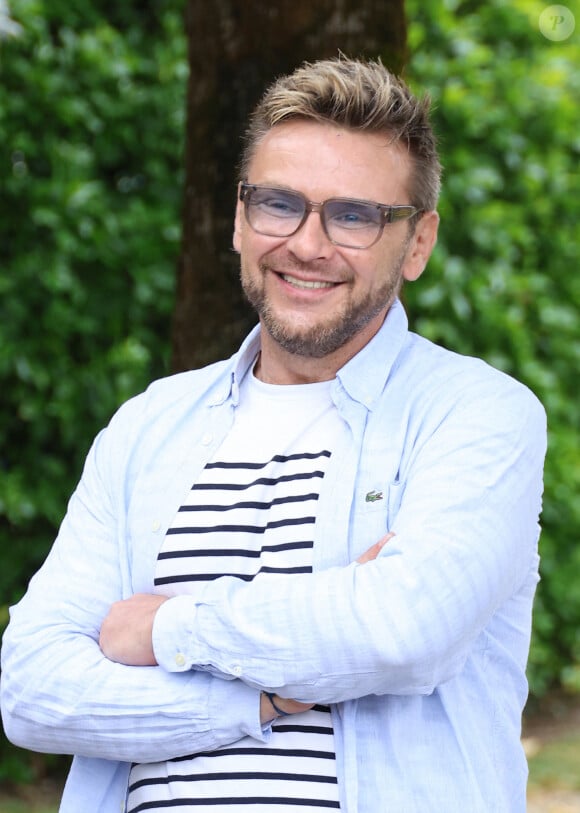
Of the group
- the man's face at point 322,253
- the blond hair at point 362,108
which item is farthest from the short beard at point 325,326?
the blond hair at point 362,108

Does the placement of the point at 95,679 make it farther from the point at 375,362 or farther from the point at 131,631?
the point at 375,362

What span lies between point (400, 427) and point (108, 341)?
270cm

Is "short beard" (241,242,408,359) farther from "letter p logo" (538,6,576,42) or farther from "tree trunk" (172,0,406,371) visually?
"letter p logo" (538,6,576,42)

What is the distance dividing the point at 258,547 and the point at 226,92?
1.74 metres

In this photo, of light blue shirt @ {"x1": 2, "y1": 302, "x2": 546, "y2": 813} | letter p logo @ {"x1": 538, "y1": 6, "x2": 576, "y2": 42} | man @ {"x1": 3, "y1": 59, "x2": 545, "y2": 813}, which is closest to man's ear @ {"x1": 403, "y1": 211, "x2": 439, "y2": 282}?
man @ {"x1": 3, "y1": 59, "x2": 545, "y2": 813}

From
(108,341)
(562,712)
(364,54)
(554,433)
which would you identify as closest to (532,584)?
(364,54)

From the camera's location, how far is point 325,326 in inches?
98.3

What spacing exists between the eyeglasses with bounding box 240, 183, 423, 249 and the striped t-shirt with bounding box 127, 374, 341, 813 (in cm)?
34

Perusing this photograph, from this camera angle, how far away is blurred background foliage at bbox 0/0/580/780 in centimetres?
462

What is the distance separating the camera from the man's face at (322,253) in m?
2.44

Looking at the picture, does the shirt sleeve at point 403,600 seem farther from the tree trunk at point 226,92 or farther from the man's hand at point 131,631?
the tree trunk at point 226,92

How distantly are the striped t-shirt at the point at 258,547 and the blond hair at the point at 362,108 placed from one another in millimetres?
551

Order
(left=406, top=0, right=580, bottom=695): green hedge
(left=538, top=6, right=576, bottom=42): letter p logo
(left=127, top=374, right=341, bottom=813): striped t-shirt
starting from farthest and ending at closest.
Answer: (left=538, top=6, right=576, bottom=42): letter p logo → (left=406, top=0, right=580, bottom=695): green hedge → (left=127, top=374, right=341, bottom=813): striped t-shirt

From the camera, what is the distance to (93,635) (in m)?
2.41
